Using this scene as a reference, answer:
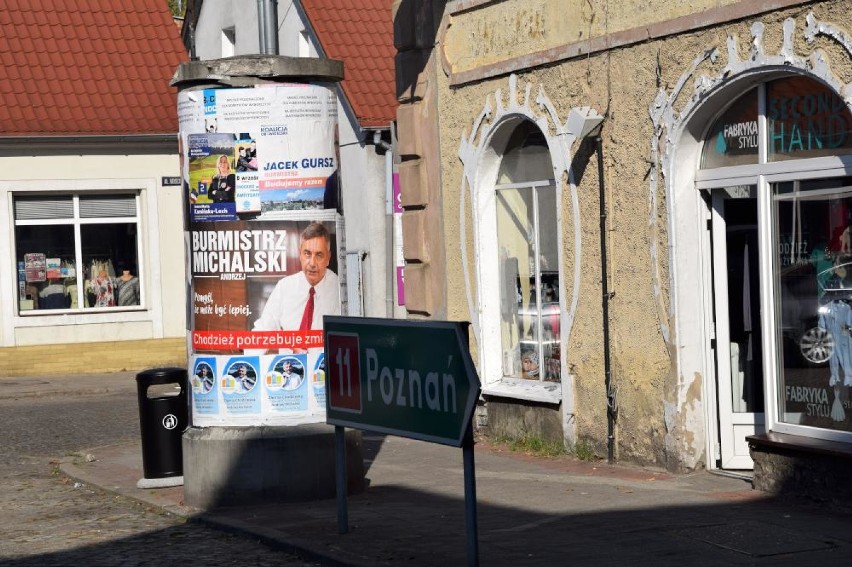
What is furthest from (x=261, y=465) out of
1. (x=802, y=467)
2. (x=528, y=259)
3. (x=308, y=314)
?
(x=528, y=259)

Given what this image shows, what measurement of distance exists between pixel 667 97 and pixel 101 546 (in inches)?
215

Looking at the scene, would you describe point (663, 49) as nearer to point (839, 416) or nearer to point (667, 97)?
point (667, 97)

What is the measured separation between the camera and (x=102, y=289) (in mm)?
24797

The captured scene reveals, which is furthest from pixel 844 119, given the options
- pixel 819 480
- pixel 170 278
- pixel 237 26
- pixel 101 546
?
pixel 237 26

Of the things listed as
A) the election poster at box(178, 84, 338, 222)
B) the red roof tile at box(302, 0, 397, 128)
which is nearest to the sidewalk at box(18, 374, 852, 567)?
the election poster at box(178, 84, 338, 222)

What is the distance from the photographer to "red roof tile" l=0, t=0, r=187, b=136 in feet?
79.4

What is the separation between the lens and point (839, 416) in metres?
9.52

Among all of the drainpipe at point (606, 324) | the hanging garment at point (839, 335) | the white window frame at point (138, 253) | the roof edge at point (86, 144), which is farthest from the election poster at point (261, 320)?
the white window frame at point (138, 253)

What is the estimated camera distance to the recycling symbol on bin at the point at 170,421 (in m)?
11.7

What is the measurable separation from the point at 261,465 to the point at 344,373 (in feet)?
5.46

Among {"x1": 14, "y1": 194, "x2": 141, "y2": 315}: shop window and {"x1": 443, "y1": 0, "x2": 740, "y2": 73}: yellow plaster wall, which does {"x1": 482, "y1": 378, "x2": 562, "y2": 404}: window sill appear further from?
{"x1": 14, "y1": 194, "x2": 141, "y2": 315}: shop window

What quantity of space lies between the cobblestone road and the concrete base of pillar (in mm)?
386

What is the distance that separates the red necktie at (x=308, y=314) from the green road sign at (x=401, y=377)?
4.17 ft

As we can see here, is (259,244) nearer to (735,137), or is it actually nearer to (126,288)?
(735,137)
